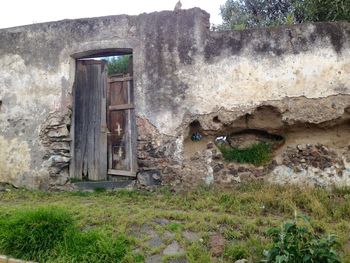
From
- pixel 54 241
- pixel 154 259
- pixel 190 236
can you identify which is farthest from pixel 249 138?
pixel 54 241

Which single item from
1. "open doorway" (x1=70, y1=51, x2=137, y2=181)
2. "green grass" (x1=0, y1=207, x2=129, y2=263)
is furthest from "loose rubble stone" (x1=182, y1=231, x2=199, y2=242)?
"open doorway" (x1=70, y1=51, x2=137, y2=181)

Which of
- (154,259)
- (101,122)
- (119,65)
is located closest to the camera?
(154,259)

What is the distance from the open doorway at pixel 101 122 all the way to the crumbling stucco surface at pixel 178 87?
11.0 inches

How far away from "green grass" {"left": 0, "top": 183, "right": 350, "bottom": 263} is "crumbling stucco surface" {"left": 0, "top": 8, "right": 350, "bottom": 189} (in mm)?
564

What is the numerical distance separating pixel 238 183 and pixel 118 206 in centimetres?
184

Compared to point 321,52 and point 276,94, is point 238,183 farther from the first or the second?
point 321,52

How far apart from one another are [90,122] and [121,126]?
59 centimetres

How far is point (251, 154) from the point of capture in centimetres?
646

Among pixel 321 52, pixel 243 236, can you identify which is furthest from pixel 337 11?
pixel 243 236

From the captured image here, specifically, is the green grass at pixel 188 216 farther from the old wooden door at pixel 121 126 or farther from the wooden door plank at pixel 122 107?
the wooden door plank at pixel 122 107

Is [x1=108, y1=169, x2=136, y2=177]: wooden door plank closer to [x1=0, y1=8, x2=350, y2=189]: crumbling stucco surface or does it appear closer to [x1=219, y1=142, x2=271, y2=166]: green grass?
[x1=0, y1=8, x2=350, y2=189]: crumbling stucco surface

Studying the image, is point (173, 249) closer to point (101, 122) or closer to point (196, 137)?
point (196, 137)

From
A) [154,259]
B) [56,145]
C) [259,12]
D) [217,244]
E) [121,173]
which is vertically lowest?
[154,259]

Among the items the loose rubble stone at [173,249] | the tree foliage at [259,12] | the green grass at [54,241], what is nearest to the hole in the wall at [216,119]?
the loose rubble stone at [173,249]
